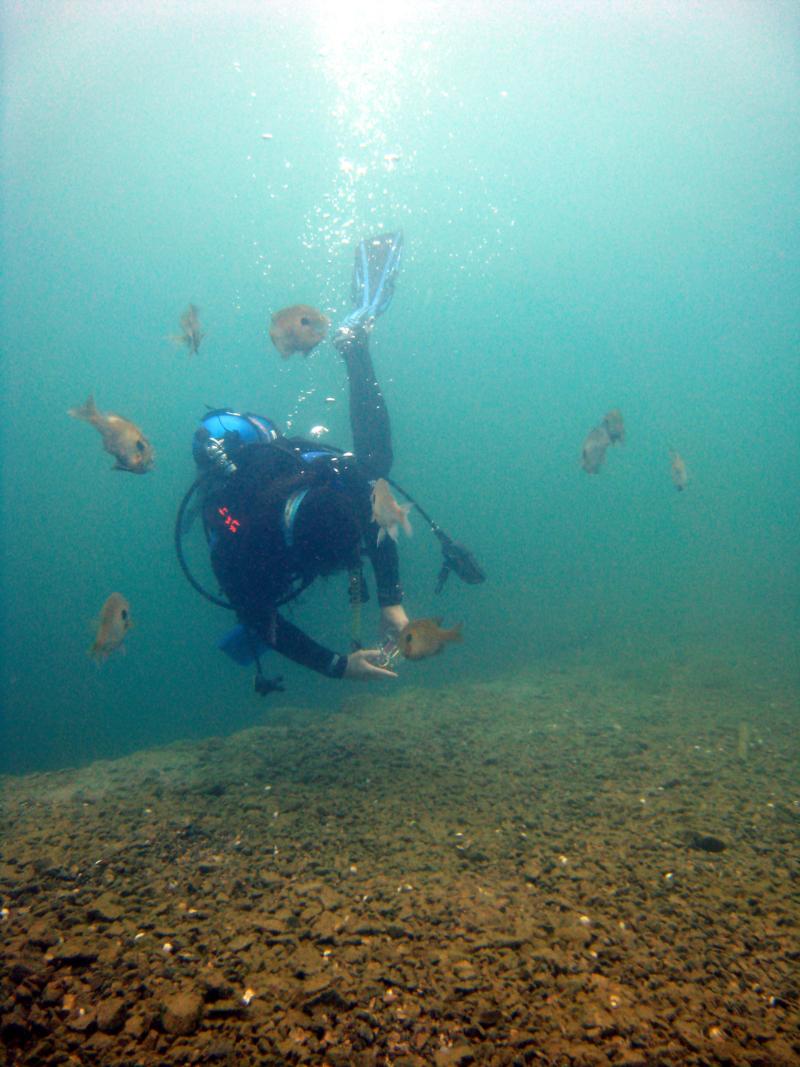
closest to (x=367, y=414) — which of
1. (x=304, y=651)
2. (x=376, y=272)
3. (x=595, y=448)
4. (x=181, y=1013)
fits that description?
(x=595, y=448)

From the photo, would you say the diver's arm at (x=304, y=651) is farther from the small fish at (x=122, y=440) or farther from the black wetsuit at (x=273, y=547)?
the small fish at (x=122, y=440)

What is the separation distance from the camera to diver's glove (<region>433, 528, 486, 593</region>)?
6.26 m

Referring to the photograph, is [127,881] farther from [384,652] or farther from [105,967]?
[384,652]

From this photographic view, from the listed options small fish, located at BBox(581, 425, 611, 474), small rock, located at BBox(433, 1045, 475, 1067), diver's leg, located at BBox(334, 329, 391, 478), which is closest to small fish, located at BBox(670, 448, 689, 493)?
small fish, located at BBox(581, 425, 611, 474)

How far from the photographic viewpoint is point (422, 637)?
3752 mm

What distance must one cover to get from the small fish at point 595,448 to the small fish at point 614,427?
44 mm

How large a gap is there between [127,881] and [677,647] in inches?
657

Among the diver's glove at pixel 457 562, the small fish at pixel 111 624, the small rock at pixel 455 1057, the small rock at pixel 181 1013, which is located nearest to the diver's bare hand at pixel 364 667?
the diver's glove at pixel 457 562

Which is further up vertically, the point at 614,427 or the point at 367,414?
the point at 367,414

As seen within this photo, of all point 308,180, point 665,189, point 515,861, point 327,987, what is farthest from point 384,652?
point 665,189

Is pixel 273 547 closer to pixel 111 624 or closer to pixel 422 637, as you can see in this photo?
pixel 111 624

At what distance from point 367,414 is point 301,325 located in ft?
9.01

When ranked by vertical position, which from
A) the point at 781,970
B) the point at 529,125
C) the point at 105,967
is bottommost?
the point at 781,970

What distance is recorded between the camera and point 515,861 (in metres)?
3.29
